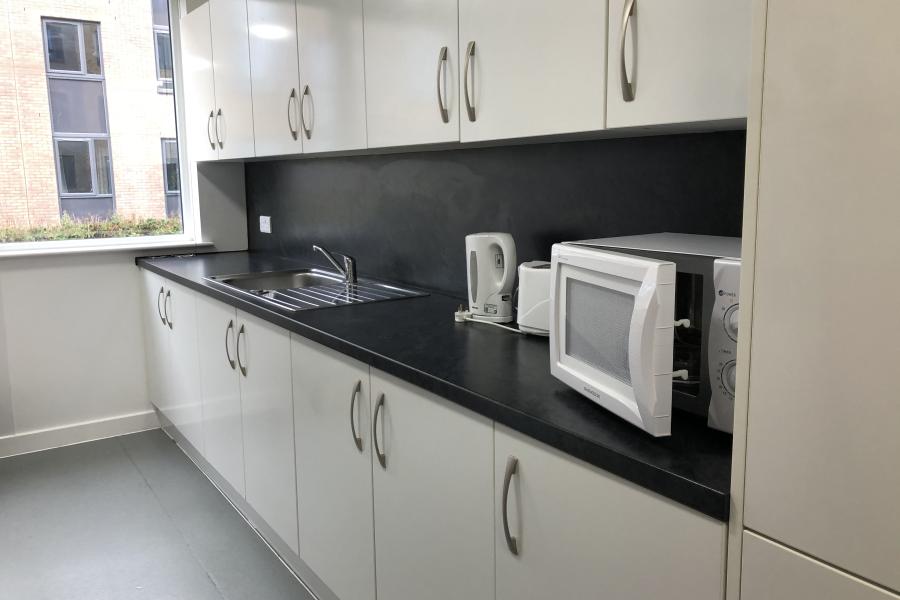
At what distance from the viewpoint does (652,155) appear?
1854 millimetres

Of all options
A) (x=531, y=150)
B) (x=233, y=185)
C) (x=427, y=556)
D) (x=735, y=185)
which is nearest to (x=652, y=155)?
(x=735, y=185)

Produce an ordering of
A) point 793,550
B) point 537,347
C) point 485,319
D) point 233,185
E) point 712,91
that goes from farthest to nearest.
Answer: point 233,185 < point 485,319 < point 537,347 < point 712,91 < point 793,550

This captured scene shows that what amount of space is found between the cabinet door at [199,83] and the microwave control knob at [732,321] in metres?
3.01

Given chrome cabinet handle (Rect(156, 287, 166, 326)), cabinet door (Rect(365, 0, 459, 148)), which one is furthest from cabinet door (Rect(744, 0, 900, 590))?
chrome cabinet handle (Rect(156, 287, 166, 326))

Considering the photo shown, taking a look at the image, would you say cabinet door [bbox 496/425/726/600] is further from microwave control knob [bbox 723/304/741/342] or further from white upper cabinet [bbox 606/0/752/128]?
white upper cabinet [bbox 606/0/752/128]

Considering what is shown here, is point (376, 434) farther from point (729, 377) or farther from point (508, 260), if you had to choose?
point (729, 377)

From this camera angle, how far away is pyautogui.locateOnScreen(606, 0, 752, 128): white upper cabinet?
1258 mm

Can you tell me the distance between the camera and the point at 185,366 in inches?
130

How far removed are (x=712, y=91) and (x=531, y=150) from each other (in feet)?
3.07

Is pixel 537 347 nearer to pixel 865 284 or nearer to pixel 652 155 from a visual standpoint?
pixel 652 155

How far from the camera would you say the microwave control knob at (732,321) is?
1.12 meters

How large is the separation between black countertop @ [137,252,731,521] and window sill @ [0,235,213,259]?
1348 mm

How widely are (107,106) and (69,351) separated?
49.8 inches

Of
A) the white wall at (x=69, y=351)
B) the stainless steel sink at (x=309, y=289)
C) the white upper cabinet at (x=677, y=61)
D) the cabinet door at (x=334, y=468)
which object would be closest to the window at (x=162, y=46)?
the white wall at (x=69, y=351)
